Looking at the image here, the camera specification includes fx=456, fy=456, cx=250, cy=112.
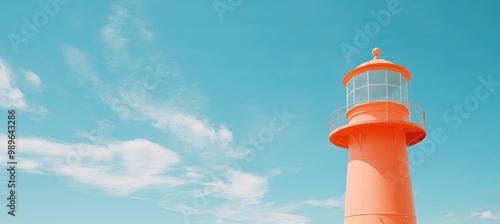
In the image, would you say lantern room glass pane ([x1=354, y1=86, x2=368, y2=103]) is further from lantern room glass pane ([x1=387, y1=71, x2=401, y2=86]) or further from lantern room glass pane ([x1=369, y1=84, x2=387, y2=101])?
lantern room glass pane ([x1=387, y1=71, x2=401, y2=86])

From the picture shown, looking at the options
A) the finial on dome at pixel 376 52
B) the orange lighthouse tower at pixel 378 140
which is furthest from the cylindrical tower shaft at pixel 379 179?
the finial on dome at pixel 376 52

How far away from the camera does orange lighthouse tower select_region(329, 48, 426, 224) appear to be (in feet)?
53.6

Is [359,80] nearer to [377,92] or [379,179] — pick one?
[377,92]

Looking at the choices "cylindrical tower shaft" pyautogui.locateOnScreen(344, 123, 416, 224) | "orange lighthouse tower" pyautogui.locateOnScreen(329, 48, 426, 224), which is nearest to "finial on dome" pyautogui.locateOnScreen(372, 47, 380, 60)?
"orange lighthouse tower" pyautogui.locateOnScreen(329, 48, 426, 224)

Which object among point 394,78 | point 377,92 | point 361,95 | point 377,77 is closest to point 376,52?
point 377,77

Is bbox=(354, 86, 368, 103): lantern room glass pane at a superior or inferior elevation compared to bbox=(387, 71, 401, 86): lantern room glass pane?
inferior

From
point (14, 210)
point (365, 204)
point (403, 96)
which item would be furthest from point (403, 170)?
point (14, 210)

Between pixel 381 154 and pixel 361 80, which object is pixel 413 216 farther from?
pixel 361 80

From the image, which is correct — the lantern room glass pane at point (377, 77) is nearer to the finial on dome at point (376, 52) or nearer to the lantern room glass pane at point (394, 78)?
the lantern room glass pane at point (394, 78)

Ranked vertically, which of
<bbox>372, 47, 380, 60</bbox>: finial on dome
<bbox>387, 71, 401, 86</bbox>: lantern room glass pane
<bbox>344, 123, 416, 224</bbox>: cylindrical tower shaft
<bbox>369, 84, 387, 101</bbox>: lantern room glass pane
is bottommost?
<bbox>344, 123, 416, 224</bbox>: cylindrical tower shaft

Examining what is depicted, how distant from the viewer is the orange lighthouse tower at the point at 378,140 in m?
16.3

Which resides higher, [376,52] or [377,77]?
[376,52]

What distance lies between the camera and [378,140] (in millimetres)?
17000

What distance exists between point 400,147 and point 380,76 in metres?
2.91
